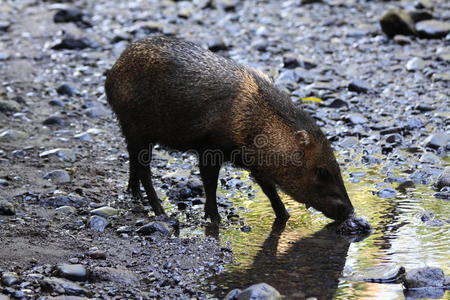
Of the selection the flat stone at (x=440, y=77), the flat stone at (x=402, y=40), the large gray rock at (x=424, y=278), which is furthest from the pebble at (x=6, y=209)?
the flat stone at (x=402, y=40)

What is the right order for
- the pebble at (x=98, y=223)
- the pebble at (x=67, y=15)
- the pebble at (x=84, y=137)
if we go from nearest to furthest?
the pebble at (x=98, y=223)
the pebble at (x=84, y=137)
the pebble at (x=67, y=15)

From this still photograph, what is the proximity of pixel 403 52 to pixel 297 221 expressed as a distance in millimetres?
8207

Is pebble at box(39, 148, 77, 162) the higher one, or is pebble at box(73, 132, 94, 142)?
pebble at box(39, 148, 77, 162)

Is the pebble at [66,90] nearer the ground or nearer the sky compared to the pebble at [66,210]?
nearer the ground

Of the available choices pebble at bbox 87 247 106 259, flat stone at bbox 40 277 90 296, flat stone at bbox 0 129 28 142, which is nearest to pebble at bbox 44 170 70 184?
flat stone at bbox 0 129 28 142

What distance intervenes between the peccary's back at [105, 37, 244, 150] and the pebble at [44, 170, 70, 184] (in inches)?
40.3

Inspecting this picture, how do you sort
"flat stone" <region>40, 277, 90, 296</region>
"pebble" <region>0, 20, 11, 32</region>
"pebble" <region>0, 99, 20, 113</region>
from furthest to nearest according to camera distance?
"pebble" <region>0, 20, 11, 32</region>, "pebble" <region>0, 99, 20, 113</region>, "flat stone" <region>40, 277, 90, 296</region>

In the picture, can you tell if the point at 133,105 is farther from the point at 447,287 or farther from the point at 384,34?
the point at 384,34

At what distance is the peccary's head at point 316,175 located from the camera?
8.17 meters

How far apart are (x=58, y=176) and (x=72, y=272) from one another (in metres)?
3.32

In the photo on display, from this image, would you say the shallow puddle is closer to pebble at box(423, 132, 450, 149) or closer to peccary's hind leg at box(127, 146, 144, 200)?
peccary's hind leg at box(127, 146, 144, 200)

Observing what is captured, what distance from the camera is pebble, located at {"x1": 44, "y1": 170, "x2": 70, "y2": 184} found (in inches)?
375

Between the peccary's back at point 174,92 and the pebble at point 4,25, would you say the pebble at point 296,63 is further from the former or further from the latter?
the pebble at point 4,25

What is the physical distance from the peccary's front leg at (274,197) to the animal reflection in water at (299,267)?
0.44m
